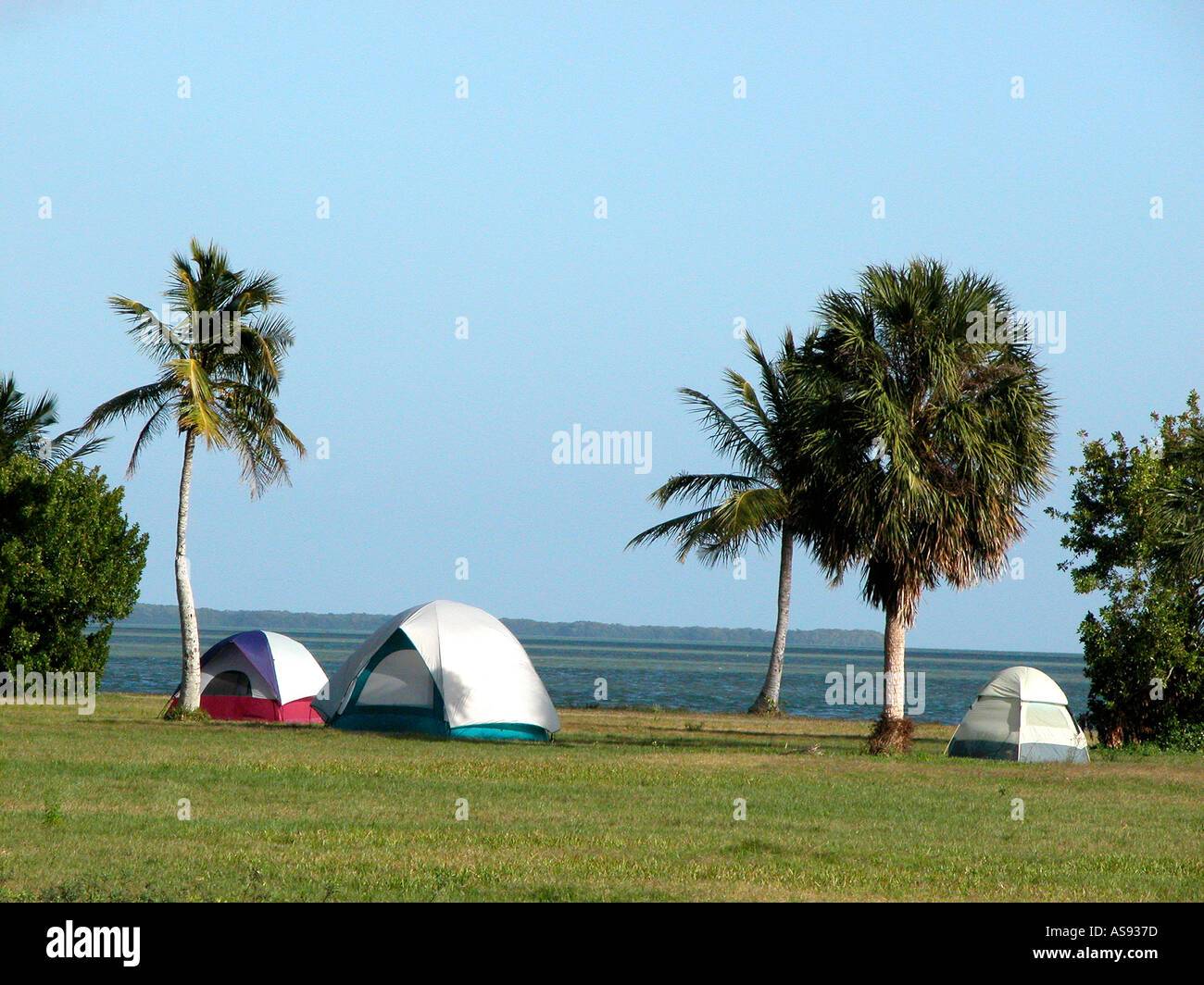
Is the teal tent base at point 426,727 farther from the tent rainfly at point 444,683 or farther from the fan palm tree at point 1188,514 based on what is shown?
the fan palm tree at point 1188,514

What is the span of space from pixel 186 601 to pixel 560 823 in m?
16.6

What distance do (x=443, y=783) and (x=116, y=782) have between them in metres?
4.02

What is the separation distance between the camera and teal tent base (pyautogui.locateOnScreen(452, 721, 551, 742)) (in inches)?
918

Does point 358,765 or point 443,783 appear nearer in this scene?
point 443,783

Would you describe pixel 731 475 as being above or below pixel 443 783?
above

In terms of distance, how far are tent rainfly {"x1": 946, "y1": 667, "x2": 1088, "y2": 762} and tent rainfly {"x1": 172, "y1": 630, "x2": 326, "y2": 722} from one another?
14856 mm

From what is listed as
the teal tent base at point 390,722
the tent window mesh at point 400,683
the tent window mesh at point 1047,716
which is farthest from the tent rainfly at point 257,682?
the tent window mesh at point 1047,716

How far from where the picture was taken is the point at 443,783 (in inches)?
632

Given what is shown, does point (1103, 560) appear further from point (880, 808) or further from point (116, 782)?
point (116, 782)

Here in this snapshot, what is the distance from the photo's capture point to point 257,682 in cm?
2878

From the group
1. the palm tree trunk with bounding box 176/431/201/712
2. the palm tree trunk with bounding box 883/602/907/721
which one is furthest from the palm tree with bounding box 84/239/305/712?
the palm tree trunk with bounding box 883/602/907/721

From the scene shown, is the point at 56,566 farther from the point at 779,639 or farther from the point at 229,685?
the point at 779,639

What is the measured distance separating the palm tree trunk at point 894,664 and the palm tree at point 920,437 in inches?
1.0

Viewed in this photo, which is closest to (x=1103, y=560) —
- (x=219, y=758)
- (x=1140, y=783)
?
(x=1140, y=783)
